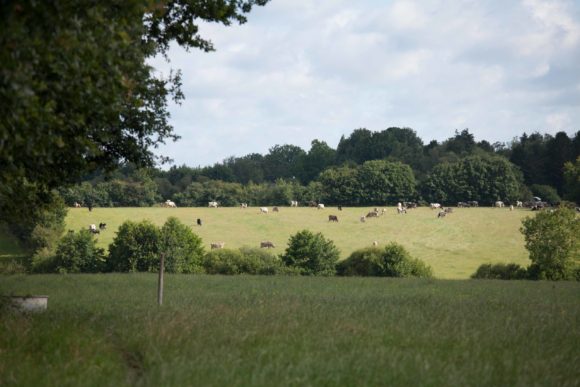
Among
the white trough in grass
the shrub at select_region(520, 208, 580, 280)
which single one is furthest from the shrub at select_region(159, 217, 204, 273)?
the white trough in grass

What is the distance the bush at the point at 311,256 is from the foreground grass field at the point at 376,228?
53.4 feet

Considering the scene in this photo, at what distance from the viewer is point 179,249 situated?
74.9 meters

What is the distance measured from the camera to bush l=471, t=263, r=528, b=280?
236 ft

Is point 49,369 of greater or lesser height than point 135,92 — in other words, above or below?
below

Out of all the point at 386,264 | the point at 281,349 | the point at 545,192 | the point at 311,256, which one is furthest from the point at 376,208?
the point at 281,349

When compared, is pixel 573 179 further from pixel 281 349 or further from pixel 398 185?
pixel 281 349

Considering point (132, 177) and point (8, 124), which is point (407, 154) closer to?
point (132, 177)

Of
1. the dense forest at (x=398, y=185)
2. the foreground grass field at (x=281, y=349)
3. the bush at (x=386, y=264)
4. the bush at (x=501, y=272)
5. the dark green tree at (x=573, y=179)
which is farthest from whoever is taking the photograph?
the dense forest at (x=398, y=185)

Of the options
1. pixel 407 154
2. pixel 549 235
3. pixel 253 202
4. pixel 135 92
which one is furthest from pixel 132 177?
pixel 135 92

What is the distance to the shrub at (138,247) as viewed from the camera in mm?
75750

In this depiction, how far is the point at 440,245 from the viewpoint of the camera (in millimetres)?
102438

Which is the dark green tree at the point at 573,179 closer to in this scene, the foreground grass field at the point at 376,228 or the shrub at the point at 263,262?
the foreground grass field at the point at 376,228

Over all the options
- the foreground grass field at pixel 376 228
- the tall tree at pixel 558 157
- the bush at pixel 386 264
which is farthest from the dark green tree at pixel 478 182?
the bush at pixel 386 264

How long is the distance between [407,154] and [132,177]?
84126 mm
